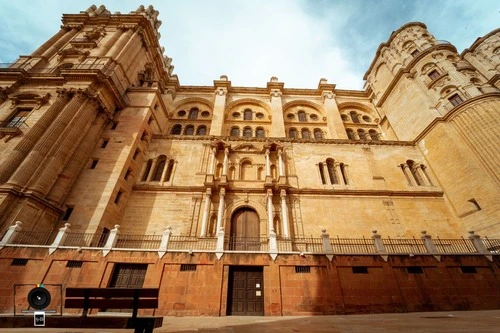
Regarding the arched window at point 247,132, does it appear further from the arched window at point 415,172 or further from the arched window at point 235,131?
the arched window at point 415,172

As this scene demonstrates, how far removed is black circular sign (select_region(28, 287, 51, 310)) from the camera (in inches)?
186

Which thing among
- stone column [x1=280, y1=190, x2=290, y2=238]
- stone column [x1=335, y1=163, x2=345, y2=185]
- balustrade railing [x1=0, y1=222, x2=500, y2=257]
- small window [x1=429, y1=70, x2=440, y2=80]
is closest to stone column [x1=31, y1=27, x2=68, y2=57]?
balustrade railing [x1=0, y1=222, x2=500, y2=257]

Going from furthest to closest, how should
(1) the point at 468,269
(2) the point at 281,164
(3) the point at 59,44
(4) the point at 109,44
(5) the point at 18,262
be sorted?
(3) the point at 59,44
(4) the point at 109,44
(2) the point at 281,164
(1) the point at 468,269
(5) the point at 18,262

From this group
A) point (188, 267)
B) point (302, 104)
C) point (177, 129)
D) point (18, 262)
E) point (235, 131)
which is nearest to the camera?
point (18, 262)

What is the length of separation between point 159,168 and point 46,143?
7726 millimetres

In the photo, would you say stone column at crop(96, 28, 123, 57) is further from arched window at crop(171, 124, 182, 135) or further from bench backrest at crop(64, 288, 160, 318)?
bench backrest at crop(64, 288, 160, 318)

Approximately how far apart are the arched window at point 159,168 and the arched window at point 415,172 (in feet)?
72.7

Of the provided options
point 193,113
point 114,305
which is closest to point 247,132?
point 193,113

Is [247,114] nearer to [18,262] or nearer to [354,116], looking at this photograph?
[354,116]

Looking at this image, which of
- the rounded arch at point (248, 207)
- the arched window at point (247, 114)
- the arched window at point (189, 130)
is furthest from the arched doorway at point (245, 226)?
the arched window at point (247, 114)

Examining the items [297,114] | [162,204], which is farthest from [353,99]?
[162,204]

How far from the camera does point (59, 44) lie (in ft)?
79.3

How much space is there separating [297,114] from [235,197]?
15488mm

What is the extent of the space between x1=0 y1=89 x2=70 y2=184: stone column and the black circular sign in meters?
12.8
